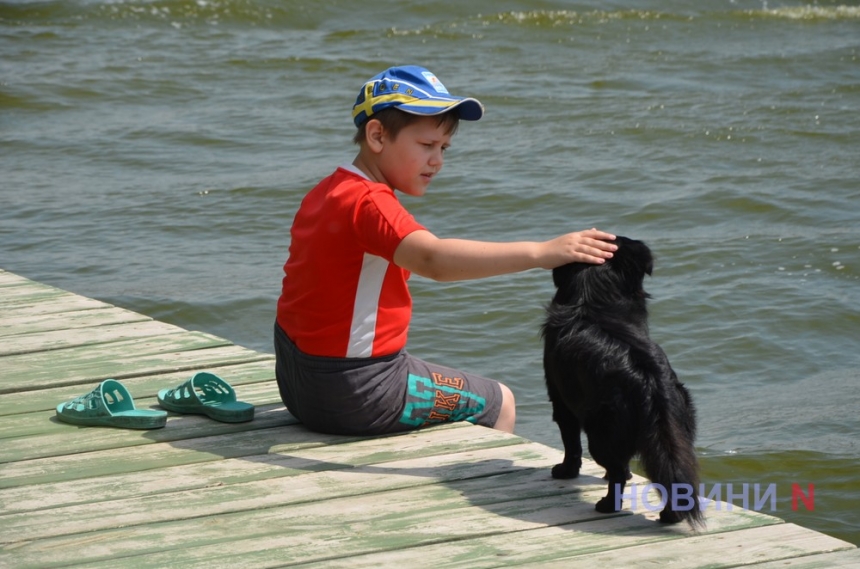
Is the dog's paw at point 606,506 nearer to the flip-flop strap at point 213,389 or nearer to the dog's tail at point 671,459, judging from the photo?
the dog's tail at point 671,459

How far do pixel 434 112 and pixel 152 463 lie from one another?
1250 millimetres

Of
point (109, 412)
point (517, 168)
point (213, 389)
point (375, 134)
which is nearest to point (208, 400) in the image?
point (213, 389)

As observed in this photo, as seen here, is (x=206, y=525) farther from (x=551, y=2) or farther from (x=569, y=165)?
(x=551, y=2)

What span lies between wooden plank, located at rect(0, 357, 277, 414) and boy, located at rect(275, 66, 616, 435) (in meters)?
0.51

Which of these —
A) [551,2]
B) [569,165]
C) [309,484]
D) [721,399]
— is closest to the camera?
[309,484]

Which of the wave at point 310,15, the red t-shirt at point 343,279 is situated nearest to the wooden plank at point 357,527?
the red t-shirt at point 343,279

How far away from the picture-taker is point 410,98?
133 inches

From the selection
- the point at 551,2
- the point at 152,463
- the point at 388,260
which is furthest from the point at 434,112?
the point at 551,2

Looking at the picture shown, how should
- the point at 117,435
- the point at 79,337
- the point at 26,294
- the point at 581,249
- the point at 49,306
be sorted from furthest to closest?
1. the point at 26,294
2. the point at 49,306
3. the point at 79,337
4. the point at 117,435
5. the point at 581,249

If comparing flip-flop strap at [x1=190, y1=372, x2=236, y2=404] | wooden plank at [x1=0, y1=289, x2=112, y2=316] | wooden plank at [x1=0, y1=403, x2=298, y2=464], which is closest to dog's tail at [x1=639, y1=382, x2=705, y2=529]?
wooden plank at [x1=0, y1=403, x2=298, y2=464]

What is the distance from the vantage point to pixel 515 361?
6246mm

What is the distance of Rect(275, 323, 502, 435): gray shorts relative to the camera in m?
3.48

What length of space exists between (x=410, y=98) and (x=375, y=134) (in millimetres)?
147

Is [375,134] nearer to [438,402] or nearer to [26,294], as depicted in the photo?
[438,402]
